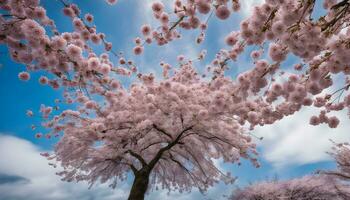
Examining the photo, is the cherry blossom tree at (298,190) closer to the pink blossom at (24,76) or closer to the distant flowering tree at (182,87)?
the distant flowering tree at (182,87)

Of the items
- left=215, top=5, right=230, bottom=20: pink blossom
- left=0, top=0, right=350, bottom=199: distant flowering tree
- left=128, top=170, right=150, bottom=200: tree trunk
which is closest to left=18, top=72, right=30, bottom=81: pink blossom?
left=0, top=0, right=350, bottom=199: distant flowering tree

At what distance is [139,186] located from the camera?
9.83 m

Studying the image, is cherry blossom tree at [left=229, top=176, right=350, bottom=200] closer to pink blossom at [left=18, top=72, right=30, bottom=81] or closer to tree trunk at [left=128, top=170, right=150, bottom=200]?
tree trunk at [left=128, top=170, right=150, bottom=200]

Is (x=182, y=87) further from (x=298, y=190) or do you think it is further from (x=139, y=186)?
(x=298, y=190)

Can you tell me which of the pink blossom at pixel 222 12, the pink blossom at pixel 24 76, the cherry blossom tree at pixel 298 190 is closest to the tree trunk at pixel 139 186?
the pink blossom at pixel 24 76

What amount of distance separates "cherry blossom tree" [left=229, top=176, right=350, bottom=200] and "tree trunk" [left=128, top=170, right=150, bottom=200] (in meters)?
11.2

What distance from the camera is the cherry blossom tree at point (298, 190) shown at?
Answer: 1652cm

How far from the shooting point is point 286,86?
14.8 feet

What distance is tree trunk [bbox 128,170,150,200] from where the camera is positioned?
31.5ft

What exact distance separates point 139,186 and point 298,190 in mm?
13516

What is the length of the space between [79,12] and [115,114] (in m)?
5.11

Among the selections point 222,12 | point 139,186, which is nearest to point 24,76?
point 222,12

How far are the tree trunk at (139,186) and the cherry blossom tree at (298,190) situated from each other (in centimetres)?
1122

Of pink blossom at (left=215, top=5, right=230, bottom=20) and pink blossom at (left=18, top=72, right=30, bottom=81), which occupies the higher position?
pink blossom at (left=18, top=72, right=30, bottom=81)
